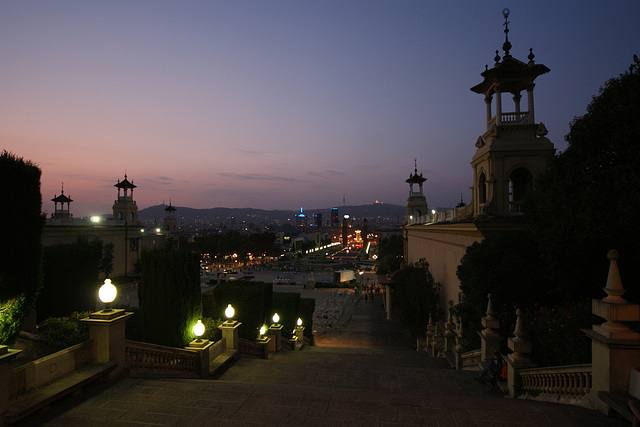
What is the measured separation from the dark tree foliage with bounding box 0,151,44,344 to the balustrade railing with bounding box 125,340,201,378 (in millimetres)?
2310

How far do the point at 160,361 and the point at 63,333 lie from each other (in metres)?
2.25

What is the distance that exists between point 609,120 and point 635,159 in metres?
1.02

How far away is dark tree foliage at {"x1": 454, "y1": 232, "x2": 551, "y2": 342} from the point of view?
11.8 metres

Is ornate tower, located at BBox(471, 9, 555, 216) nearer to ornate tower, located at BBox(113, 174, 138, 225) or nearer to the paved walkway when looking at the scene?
the paved walkway

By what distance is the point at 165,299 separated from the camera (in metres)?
10.2

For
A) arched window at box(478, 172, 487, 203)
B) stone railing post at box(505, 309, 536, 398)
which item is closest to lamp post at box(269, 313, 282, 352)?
stone railing post at box(505, 309, 536, 398)

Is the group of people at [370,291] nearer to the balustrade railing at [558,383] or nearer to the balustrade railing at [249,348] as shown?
the balustrade railing at [249,348]

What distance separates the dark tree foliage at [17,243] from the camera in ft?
19.6

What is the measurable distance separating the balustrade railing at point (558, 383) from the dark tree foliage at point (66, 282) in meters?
13.3

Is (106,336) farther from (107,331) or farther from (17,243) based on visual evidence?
(17,243)

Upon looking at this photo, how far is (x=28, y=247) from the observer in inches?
249

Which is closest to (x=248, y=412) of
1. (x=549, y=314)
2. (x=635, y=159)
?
(x=549, y=314)

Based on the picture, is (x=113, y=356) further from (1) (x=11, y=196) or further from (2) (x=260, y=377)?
(2) (x=260, y=377)

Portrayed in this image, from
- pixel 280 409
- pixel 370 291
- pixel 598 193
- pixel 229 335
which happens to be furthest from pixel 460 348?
pixel 370 291
